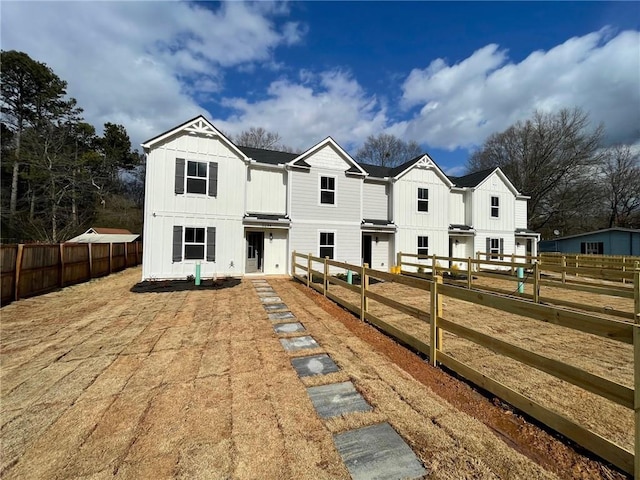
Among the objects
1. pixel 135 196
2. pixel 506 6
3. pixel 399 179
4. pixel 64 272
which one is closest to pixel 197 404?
pixel 64 272

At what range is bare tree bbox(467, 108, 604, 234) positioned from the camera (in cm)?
2944

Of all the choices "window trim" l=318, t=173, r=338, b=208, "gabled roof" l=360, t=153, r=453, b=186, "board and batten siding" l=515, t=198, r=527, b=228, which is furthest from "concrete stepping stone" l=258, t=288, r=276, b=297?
"board and batten siding" l=515, t=198, r=527, b=228

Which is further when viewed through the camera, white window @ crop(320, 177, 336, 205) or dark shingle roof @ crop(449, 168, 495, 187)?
dark shingle roof @ crop(449, 168, 495, 187)

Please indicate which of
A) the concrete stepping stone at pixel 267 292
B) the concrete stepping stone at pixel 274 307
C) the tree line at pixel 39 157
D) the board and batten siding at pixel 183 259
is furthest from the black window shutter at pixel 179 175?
the tree line at pixel 39 157

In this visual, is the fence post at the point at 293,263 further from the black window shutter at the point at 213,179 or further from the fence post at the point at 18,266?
the fence post at the point at 18,266

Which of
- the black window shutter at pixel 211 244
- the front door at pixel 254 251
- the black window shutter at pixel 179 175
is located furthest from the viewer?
the front door at pixel 254 251

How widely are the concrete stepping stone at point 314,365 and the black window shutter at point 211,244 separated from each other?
906cm

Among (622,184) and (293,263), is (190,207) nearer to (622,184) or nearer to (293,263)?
(293,263)

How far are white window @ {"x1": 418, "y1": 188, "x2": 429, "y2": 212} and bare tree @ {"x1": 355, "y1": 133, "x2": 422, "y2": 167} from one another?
80.2 feet

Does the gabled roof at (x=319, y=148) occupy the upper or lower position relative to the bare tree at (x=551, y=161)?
lower

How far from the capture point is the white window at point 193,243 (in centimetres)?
1180

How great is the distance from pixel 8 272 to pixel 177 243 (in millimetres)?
4799

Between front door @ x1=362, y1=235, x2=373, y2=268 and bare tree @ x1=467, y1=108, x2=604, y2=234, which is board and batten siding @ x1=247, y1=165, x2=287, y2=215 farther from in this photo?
bare tree @ x1=467, y1=108, x2=604, y2=234

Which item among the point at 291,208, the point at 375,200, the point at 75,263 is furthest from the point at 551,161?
the point at 75,263
